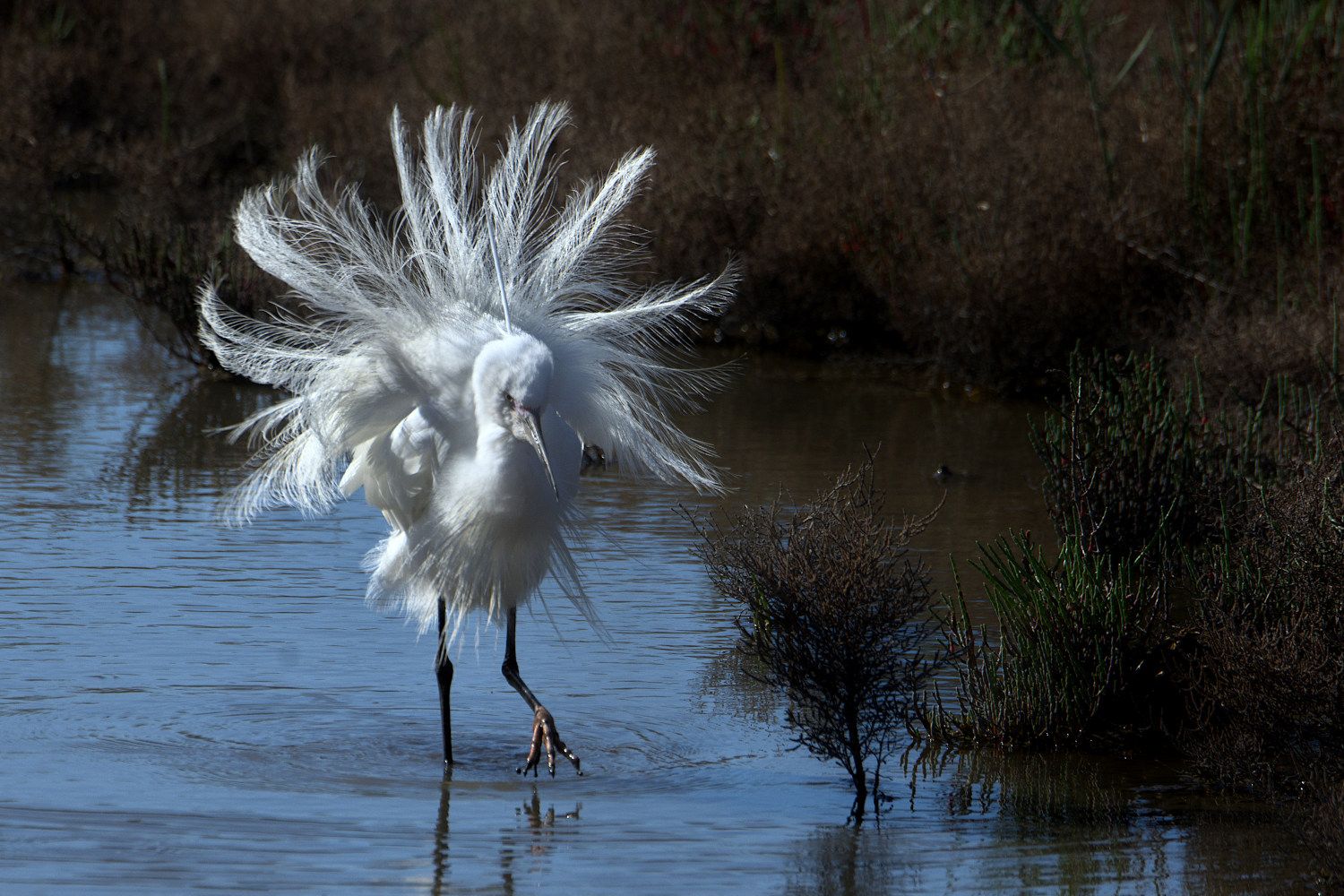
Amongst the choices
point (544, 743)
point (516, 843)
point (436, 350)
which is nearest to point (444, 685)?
point (544, 743)

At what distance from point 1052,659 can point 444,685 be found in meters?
1.91

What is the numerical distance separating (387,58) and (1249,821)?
15774 millimetres

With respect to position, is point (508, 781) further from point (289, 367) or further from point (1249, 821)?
point (1249, 821)

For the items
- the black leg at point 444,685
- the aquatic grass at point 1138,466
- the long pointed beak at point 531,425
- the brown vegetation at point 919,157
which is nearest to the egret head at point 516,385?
the long pointed beak at point 531,425

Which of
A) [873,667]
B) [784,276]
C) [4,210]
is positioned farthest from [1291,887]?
[4,210]

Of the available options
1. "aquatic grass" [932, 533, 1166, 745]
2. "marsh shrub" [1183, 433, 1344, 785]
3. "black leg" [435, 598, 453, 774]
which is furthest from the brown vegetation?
"black leg" [435, 598, 453, 774]

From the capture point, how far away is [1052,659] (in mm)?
4777

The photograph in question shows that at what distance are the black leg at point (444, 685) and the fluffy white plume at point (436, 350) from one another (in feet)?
0.26

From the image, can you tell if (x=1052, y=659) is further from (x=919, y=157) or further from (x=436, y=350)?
(x=919, y=157)

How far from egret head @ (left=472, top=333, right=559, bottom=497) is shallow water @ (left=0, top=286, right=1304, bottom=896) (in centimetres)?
95

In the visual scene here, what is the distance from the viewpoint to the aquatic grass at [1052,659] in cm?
476

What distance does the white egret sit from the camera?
4.64 meters

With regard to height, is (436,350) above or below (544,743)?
above

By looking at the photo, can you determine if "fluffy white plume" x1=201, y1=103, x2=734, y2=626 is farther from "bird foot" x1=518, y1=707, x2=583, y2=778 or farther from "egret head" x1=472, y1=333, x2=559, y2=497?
"bird foot" x1=518, y1=707, x2=583, y2=778
